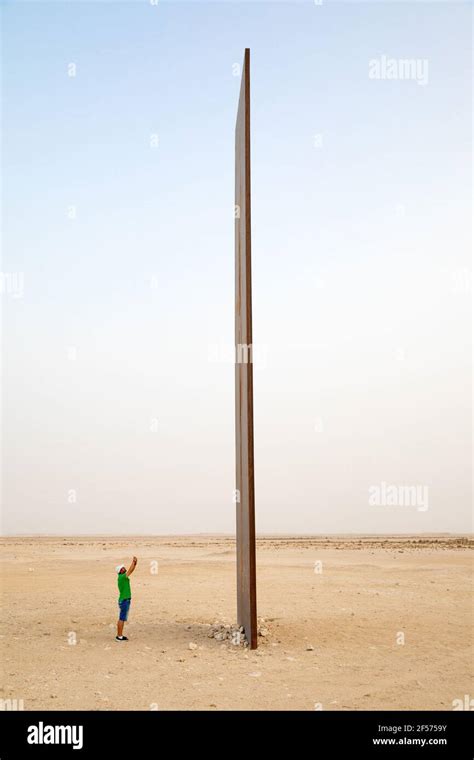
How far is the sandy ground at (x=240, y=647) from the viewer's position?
29.7ft

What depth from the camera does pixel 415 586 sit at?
19.4 metres

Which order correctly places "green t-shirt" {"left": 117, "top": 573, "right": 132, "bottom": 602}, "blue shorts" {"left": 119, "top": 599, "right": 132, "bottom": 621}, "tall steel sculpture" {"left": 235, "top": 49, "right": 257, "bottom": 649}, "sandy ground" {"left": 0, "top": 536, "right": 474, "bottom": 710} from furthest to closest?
"blue shorts" {"left": 119, "top": 599, "right": 132, "bottom": 621}
"green t-shirt" {"left": 117, "top": 573, "right": 132, "bottom": 602}
"tall steel sculpture" {"left": 235, "top": 49, "right": 257, "bottom": 649}
"sandy ground" {"left": 0, "top": 536, "right": 474, "bottom": 710}

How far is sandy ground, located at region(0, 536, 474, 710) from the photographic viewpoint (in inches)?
357

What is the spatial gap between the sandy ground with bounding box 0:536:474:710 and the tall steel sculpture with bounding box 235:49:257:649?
88cm

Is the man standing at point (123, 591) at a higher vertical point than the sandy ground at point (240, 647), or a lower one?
higher

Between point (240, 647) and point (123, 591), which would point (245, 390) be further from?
point (240, 647)

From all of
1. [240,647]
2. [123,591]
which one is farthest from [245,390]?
[240,647]

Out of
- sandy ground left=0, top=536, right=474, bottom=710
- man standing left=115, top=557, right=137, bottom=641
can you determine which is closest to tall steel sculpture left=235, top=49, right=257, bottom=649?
sandy ground left=0, top=536, right=474, bottom=710

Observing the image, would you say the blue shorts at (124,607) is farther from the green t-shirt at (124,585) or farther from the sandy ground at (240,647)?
the sandy ground at (240,647)

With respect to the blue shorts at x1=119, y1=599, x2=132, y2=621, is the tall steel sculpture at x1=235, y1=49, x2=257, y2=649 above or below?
above

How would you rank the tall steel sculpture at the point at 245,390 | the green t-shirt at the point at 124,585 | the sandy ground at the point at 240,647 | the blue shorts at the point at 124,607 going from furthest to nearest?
the blue shorts at the point at 124,607
the green t-shirt at the point at 124,585
the tall steel sculpture at the point at 245,390
the sandy ground at the point at 240,647

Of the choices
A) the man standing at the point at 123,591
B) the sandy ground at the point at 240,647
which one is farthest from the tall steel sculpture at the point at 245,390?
the man standing at the point at 123,591

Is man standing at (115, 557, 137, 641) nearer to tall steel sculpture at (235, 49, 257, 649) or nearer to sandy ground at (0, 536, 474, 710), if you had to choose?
sandy ground at (0, 536, 474, 710)

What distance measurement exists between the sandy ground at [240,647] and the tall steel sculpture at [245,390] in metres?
0.88
